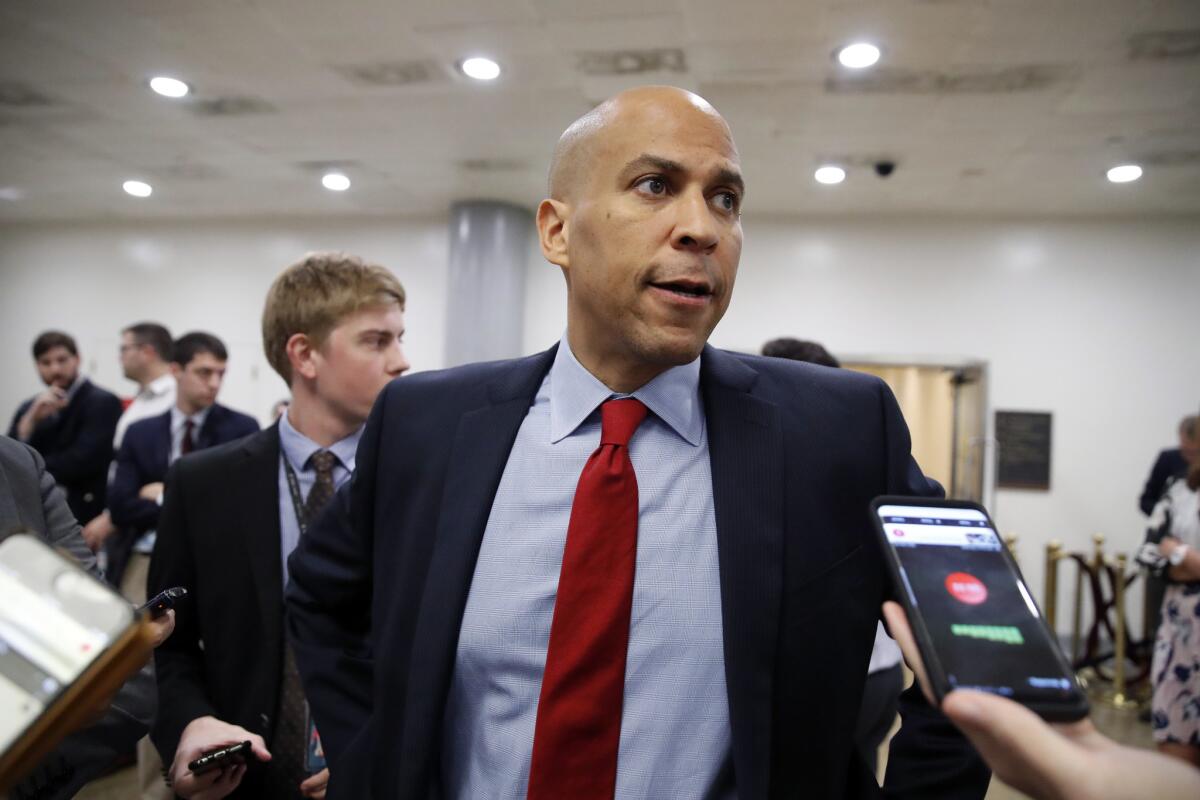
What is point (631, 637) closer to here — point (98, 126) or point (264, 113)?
point (264, 113)

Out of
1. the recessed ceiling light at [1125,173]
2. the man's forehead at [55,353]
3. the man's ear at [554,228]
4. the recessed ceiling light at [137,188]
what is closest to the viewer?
the man's ear at [554,228]

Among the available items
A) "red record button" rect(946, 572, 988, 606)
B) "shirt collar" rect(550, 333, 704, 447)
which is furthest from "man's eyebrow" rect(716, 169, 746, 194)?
"red record button" rect(946, 572, 988, 606)

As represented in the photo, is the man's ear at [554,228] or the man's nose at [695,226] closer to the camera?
the man's nose at [695,226]

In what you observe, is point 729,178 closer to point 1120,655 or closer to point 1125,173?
point 1120,655

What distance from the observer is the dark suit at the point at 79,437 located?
95.2 inches

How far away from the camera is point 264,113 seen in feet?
16.8

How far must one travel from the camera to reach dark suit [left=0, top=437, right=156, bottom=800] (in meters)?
0.95

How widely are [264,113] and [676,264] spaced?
4.87 meters

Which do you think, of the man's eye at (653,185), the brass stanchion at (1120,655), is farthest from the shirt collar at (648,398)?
the brass stanchion at (1120,655)

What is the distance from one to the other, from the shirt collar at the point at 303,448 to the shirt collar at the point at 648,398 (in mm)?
652

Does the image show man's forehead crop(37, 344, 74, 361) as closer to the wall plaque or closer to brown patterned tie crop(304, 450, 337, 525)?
brown patterned tie crop(304, 450, 337, 525)

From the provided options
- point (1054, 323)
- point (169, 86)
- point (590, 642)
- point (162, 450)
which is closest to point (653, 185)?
point (590, 642)

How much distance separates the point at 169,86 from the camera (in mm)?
4730

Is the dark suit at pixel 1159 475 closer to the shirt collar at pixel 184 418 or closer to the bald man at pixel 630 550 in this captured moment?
the bald man at pixel 630 550
